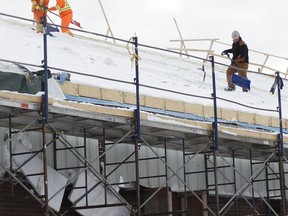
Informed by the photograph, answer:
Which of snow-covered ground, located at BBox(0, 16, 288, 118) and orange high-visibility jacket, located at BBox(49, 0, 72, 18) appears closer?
snow-covered ground, located at BBox(0, 16, 288, 118)

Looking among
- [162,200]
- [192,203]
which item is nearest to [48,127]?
[162,200]

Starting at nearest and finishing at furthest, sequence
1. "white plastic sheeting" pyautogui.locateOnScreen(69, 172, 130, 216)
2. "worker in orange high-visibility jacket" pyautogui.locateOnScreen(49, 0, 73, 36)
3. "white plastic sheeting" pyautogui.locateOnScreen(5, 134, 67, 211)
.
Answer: "white plastic sheeting" pyautogui.locateOnScreen(5, 134, 67, 211) → "white plastic sheeting" pyautogui.locateOnScreen(69, 172, 130, 216) → "worker in orange high-visibility jacket" pyautogui.locateOnScreen(49, 0, 73, 36)

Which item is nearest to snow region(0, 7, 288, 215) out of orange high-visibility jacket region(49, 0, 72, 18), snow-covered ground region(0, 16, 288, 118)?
snow-covered ground region(0, 16, 288, 118)

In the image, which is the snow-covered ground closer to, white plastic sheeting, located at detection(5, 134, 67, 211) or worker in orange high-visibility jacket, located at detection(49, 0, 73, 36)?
worker in orange high-visibility jacket, located at detection(49, 0, 73, 36)

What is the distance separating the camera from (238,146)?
2122cm

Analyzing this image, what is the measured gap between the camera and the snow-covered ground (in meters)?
18.8

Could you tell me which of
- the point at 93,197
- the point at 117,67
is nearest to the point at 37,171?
the point at 93,197

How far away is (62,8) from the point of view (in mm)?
23516

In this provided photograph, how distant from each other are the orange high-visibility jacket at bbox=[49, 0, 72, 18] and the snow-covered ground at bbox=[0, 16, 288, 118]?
680mm

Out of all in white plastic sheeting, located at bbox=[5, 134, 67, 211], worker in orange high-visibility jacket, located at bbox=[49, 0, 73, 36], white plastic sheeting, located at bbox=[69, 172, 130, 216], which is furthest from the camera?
worker in orange high-visibility jacket, located at bbox=[49, 0, 73, 36]

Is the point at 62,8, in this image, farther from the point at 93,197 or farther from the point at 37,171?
the point at 37,171

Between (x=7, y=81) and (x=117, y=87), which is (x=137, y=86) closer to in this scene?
(x=117, y=87)

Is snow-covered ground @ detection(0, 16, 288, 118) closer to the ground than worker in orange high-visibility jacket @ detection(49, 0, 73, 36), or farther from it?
closer to the ground

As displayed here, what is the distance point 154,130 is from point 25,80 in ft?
Answer: 11.2
